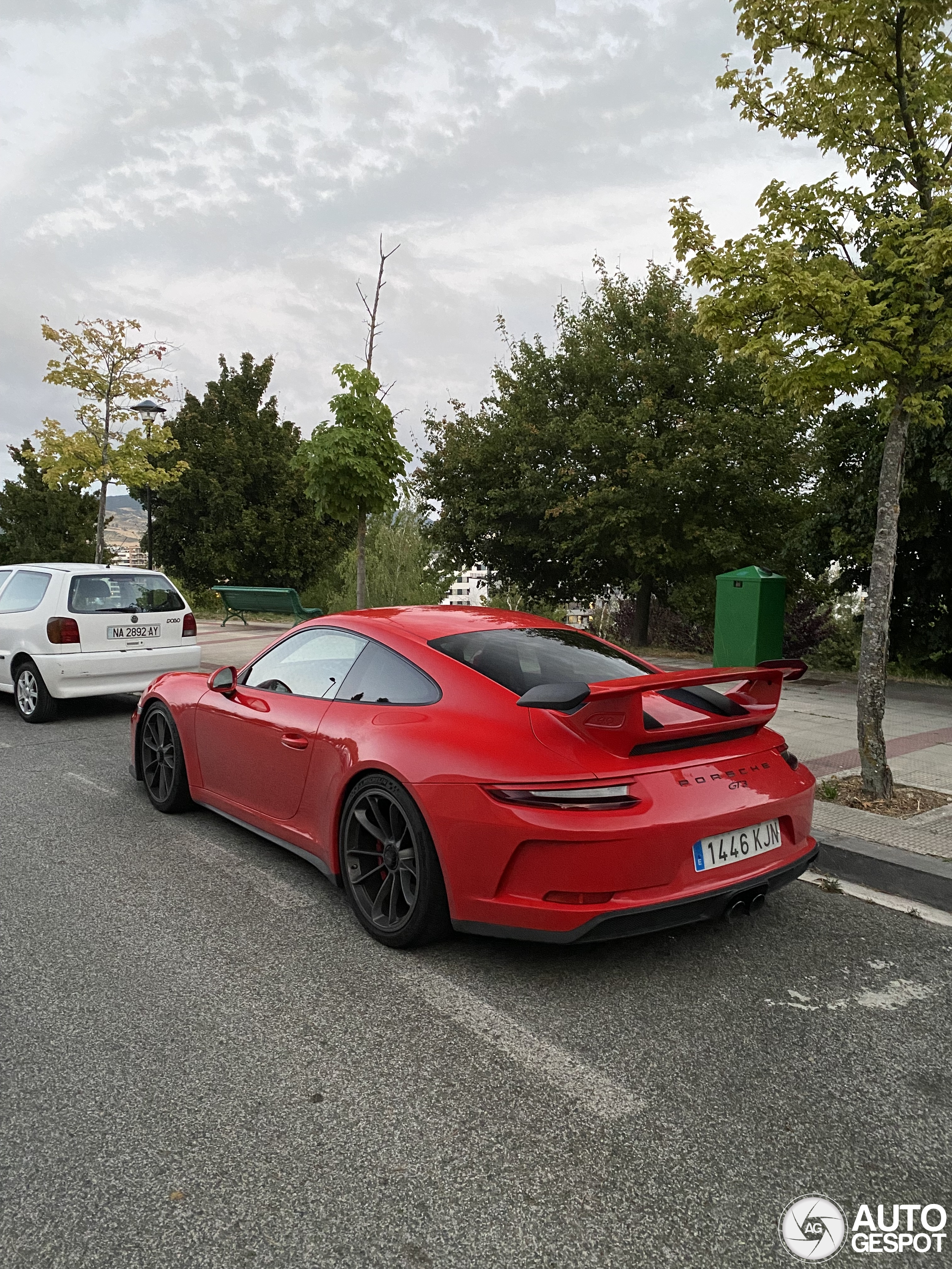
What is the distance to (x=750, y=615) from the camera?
10.4 meters

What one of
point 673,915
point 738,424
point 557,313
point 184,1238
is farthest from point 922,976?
point 557,313

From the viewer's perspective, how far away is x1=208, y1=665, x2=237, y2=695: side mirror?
5.02 m

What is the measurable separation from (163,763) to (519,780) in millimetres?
3116

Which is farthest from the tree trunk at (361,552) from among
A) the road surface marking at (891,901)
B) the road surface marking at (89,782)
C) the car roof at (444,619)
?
the road surface marking at (891,901)

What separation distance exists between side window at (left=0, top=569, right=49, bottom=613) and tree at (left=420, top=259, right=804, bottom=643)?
315 inches

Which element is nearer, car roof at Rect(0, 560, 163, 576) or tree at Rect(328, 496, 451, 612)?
car roof at Rect(0, 560, 163, 576)

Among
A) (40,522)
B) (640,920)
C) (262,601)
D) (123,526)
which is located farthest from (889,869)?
(123,526)

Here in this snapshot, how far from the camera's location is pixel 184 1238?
211cm

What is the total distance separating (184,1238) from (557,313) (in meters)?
16.9

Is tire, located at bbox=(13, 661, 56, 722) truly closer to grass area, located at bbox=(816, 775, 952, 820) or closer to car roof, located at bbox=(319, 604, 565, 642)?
car roof, located at bbox=(319, 604, 565, 642)

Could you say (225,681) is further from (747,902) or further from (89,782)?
(747,902)

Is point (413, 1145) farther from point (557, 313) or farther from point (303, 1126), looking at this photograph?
point (557, 313)

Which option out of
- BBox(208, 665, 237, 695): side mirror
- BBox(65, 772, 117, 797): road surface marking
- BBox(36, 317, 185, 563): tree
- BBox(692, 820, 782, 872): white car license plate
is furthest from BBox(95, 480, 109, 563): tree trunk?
BBox(692, 820, 782, 872): white car license plate

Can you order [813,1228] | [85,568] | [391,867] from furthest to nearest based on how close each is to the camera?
[85,568]
[391,867]
[813,1228]
